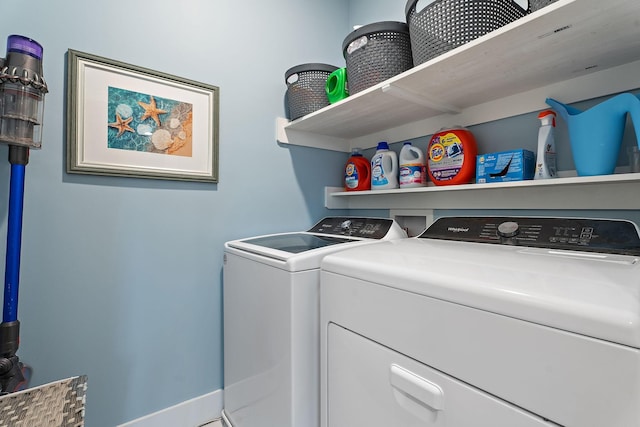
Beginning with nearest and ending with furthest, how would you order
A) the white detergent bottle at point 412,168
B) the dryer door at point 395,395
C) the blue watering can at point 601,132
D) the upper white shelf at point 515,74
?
the dryer door at point 395,395, the upper white shelf at point 515,74, the blue watering can at point 601,132, the white detergent bottle at point 412,168

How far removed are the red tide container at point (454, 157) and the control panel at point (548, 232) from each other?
19cm

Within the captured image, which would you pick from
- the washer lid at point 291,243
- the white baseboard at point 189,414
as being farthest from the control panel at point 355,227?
the white baseboard at point 189,414

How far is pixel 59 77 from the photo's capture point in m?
1.23

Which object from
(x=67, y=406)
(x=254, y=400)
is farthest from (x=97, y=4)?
(x=254, y=400)

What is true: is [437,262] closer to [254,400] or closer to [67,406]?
[254,400]

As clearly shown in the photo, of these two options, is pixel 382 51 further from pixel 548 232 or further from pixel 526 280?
pixel 526 280

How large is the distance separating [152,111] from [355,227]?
3.81 feet

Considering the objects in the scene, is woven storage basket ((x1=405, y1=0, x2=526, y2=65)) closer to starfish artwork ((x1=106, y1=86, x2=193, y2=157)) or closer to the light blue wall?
the light blue wall

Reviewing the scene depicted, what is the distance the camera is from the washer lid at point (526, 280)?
0.48m

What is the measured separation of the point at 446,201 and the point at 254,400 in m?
1.30

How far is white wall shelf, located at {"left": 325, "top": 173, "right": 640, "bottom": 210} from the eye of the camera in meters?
1.00

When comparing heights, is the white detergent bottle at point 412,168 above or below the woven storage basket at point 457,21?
below

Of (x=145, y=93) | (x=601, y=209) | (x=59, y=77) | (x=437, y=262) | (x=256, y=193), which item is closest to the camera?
(x=437, y=262)

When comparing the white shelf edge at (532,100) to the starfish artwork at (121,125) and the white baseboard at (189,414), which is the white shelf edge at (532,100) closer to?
the starfish artwork at (121,125)
